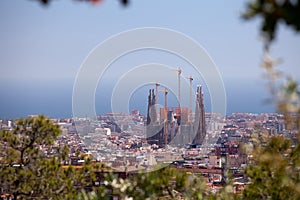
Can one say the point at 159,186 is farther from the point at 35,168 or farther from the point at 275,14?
the point at 275,14

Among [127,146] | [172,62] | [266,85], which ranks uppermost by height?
[172,62]

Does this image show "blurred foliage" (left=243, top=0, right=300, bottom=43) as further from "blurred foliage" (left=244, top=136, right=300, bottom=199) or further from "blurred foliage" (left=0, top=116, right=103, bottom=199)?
"blurred foliage" (left=0, top=116, right=103, bottom=199)

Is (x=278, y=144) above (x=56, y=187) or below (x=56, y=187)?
above

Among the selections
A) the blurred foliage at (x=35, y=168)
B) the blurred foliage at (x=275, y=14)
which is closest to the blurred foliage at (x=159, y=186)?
the blurred foliage at (x=35, y=168)

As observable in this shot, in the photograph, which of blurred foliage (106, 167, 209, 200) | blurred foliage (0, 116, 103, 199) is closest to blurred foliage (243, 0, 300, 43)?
blurred foliage (106, 167, 209, 200)

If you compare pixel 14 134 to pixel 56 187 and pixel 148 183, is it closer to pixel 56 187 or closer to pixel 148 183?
pixel 56 187

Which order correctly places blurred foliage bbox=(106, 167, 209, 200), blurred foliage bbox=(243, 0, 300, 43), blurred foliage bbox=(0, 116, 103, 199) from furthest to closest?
blurred foliage bbox=(0, 116, 103, 199) < blurred foliage bbox=(106, 167, 209, 200) < blurred foliage bbox=(243, 0, 300, 43)

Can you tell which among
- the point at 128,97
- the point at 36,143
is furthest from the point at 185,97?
the point at 36,143

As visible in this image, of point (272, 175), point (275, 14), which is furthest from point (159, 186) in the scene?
point (275, 14)
